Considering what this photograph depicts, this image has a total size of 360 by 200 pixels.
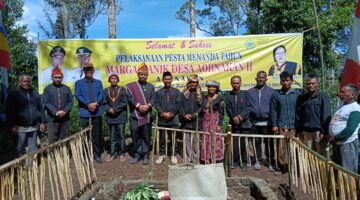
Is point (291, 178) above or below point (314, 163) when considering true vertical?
below

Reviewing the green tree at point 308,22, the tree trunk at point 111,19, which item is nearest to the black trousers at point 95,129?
the tree trunk at point 111,19

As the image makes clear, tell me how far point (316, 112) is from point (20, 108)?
465cm

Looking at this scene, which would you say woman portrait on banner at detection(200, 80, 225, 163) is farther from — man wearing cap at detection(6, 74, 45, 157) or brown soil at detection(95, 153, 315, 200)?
A: man wearing cap at detection(6, 74, 45, 157)

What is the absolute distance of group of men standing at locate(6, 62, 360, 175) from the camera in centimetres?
654

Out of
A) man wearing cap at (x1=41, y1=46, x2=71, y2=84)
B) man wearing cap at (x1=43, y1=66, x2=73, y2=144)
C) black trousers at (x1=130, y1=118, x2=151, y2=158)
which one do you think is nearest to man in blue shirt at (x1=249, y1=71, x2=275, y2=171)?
black trousers at (x1=130, y1=118, x2=151, y2=158)

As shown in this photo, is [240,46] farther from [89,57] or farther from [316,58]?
[316,58]

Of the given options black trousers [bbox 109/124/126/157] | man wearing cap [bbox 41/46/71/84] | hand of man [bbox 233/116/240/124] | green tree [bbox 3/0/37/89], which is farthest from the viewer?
green tree [bbox 3/0/37/89]

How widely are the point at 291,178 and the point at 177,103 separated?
8.77 ft

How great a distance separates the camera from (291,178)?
558cm

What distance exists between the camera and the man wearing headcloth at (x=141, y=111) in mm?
7582

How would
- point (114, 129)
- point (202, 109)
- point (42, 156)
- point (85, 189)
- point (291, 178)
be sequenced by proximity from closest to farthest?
point (42, 156), point (291, 178), point (85, 189), point (202, 109), point (114, 129)

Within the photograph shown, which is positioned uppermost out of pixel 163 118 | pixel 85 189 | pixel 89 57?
pixel 89 57

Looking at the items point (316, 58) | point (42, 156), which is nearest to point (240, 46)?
point (42, 156)

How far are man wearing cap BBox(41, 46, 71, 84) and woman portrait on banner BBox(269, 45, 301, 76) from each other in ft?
14.2
